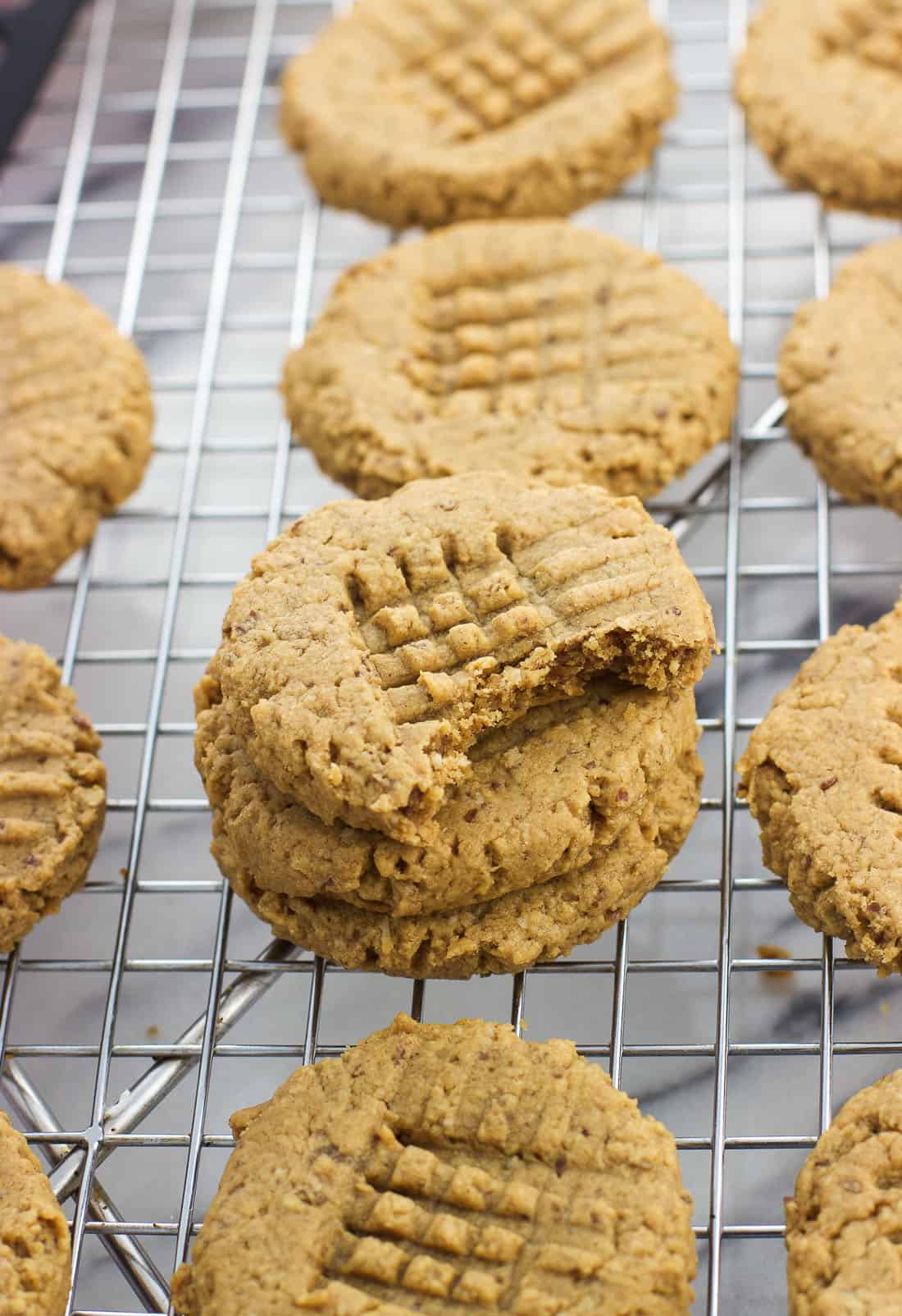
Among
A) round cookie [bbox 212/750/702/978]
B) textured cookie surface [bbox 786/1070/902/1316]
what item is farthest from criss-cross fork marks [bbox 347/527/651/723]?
textured cookie surface [bbox 786/1070/902/1316]

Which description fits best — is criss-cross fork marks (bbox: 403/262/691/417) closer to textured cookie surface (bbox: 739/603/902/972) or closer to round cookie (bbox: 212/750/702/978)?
textured cookie surface (bbox: 739/603/902/972)

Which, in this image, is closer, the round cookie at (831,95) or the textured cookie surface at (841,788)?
the textured cookie surface at (841,788)

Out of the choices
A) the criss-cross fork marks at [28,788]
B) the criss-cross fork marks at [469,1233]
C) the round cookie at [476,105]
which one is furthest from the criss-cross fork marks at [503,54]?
the criss-cross fork marks at [469,1233]

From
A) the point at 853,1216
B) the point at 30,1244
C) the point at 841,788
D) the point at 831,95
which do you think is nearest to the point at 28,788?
the point at 30,1244

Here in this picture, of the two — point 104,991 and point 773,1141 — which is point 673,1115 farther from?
point 104,991

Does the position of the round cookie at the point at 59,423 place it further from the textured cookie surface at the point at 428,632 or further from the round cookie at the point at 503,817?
the round cookie at the point at 503,817

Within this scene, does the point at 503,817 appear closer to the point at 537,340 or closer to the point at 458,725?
the point at 458,725

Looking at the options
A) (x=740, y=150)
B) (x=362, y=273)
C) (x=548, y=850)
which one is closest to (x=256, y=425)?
(x=362, y=273)
